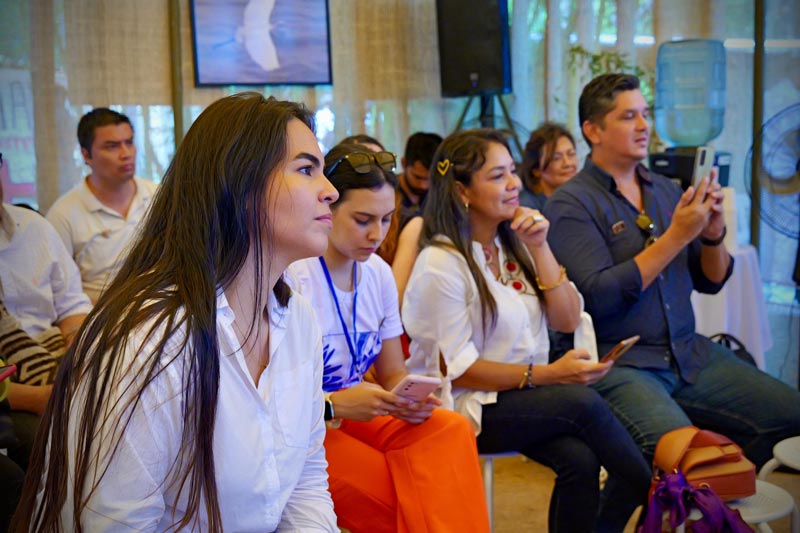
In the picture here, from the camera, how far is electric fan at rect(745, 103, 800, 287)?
4707mm

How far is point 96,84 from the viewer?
5043mm

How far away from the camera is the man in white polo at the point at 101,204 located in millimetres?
3744

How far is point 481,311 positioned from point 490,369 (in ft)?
0.59

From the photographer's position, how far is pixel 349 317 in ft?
7.81

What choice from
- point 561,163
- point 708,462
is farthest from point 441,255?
point 561,163

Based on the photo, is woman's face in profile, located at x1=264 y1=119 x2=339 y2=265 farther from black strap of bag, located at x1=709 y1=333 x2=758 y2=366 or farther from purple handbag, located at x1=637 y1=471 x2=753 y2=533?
black strap of bag, located at x1=709 y1=333 x2=758 y2=366

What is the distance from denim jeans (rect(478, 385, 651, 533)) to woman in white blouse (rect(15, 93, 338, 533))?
92cm

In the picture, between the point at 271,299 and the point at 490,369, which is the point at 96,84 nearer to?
the point at 490,369

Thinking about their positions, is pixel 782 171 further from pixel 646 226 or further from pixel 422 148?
pixel 646 226

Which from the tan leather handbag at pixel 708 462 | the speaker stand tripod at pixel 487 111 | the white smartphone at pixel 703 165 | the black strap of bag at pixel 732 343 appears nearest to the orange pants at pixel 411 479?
the tan leather handbag at pixel 708 462

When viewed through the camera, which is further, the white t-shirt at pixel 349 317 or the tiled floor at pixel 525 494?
the tiled floor at pixel 525 494

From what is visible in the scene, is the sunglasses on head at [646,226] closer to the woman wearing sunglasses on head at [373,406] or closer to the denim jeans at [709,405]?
the denim jeans at [709,405]

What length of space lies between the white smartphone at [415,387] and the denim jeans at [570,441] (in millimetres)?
480

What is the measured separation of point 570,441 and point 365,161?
0.97m
